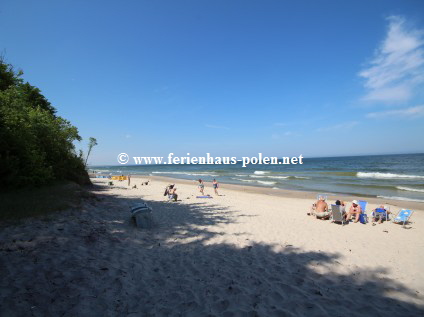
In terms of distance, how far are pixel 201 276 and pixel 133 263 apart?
1487 mm

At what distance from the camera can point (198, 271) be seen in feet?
15.5

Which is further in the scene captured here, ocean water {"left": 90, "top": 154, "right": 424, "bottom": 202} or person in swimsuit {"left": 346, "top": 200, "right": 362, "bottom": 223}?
ocean water {"left": 90, "top": 154, "right": 424, "bottom": 202}

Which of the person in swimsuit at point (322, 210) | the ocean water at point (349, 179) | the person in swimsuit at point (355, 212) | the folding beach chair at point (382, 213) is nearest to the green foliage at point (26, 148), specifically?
the person in swimsuit at point (322, 210)

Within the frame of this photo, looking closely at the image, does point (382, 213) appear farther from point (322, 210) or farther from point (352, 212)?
point (322, 210)

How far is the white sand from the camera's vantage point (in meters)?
3.49

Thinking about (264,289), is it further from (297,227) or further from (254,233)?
(297,227)

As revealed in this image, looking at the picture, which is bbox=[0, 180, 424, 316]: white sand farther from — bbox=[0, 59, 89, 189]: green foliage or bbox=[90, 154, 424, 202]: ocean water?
bbox=[90, 154, 424, 202]: ocean water

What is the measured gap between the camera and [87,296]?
3555 millimetres

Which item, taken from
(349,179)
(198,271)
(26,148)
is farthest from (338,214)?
(349,179)

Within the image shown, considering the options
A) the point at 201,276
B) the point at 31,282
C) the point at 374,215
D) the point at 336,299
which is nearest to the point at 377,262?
the point at 336,299

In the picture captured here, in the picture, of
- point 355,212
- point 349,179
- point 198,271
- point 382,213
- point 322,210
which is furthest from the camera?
point 349,179

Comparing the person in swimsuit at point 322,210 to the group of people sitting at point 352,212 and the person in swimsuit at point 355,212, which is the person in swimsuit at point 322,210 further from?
the person in swimsuit at point 355,212

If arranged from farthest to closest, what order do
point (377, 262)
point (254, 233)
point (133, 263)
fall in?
point (254, 233)
point (377, 262)
point (133, 263)

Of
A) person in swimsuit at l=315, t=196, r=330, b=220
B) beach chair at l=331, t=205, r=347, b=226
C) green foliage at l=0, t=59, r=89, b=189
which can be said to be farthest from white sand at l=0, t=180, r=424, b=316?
green foliage at l=0, t=59, r=89, b=189
